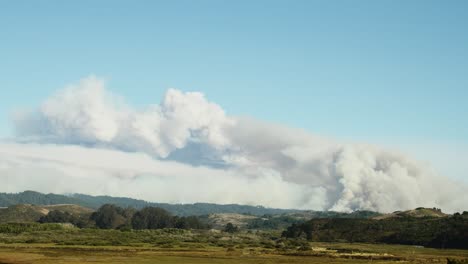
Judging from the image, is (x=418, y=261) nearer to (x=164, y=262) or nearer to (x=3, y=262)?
(x=164, y=262)

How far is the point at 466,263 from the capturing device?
152 m

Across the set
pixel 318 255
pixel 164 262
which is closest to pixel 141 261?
pixel 164 262

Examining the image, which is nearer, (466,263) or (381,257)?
(466,263)

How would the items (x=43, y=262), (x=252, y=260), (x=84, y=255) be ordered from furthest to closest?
1. (x=84, y=255)
2. (x=252, y=260)
3. (x=43, y=262)

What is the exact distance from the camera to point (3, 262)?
151750 mm

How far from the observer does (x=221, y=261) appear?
6329 inches

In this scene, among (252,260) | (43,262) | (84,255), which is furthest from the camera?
(84,255)

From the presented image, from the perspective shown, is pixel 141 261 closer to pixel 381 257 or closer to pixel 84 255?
pixel 84 255

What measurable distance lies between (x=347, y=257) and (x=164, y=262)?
59.9 m

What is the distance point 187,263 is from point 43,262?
37.2 meters

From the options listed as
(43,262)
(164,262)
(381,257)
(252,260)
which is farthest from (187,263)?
(381,257)

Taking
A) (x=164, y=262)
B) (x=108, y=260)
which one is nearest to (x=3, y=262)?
(x=108, y=260)

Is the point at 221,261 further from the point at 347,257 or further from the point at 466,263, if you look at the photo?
the point at 466,263

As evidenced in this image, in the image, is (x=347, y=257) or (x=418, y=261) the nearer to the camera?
(x=418, y=261)
